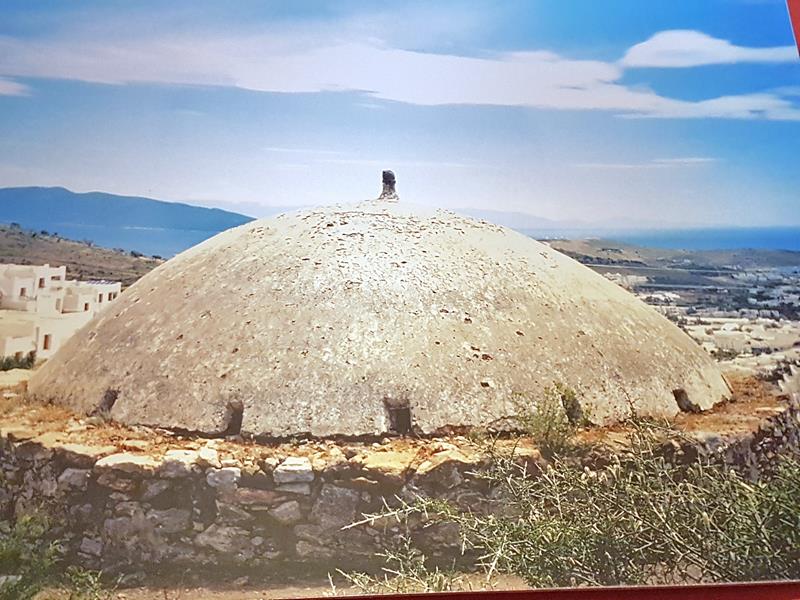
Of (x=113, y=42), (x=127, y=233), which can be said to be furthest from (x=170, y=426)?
(x=113, y=42)

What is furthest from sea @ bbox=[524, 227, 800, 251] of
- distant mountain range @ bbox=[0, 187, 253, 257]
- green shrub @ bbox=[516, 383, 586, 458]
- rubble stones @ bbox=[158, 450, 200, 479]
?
rubble stones @ bbox=[158, 450, 200, 479]

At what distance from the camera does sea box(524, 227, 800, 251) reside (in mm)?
3113

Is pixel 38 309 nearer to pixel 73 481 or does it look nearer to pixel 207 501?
pixel 73 481

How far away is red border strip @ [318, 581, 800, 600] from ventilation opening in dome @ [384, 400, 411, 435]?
532 mm

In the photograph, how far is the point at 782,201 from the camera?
3.28 meters

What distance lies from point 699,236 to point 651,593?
149cm

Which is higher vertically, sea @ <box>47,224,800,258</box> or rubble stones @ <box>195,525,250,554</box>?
sea @ <box>47,224,800,258</box>

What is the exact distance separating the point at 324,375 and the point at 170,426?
54 centimetres

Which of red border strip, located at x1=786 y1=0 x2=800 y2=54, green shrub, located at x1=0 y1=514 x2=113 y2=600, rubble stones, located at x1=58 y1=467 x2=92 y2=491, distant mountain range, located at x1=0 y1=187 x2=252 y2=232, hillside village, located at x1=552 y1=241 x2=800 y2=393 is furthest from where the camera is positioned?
red border strip, located at x1=786 y1=0 x2=800 y2=54

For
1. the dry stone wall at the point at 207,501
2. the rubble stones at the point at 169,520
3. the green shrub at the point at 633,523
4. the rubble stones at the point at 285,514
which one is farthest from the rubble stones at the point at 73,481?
the green shrub at the point at 633,523

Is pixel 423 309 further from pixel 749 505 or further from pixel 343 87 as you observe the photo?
pixel 749 505

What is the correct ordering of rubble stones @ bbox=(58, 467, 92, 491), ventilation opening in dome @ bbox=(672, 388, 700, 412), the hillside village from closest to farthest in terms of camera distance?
1. rubble stones @ bbox=(58, 467, 92, 491)
2. ventilation opening in dome @ bbox=(672, 388, 700, 412)
3. the hillside village

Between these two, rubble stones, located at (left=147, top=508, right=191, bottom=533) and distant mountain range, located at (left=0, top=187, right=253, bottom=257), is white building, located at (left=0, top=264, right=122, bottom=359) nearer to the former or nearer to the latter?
distant mountain range, located at (left=0, top=187, right=253, bottom=257)

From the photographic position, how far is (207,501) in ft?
7.93
